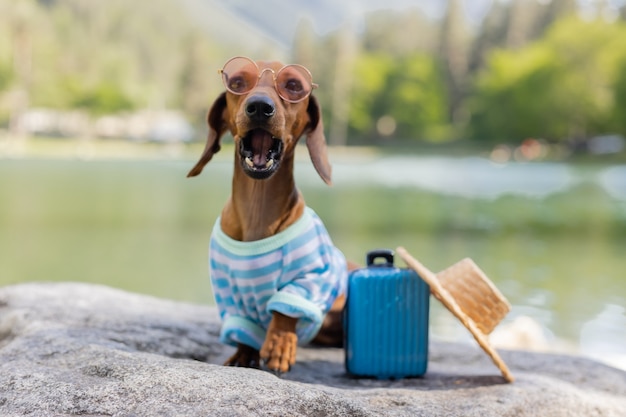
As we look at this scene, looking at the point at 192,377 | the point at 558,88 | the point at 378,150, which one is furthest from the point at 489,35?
the point at 192,377

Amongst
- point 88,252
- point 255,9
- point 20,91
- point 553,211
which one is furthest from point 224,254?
point 255,9

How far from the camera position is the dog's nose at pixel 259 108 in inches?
115

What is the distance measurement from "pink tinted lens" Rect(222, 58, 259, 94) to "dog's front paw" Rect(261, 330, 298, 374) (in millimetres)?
934

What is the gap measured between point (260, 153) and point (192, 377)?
86 cm

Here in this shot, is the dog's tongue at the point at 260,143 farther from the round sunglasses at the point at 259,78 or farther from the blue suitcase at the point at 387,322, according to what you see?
the blue suitcase at the point at 387,322

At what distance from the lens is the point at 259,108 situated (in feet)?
9.57

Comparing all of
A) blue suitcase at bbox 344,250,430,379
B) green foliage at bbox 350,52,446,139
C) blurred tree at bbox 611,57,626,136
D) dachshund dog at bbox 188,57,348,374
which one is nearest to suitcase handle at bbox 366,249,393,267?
blue suitcase at bbox 344,250,430,379

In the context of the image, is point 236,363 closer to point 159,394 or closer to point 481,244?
point 159,394

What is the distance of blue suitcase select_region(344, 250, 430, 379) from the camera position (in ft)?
11.2

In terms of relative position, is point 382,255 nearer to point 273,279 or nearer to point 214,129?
point 273,279

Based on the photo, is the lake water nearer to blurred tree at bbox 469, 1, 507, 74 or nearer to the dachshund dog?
the dachshund dog

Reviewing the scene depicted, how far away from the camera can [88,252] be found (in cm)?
1198

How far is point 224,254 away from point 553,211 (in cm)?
1694

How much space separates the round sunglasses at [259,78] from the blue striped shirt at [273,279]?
1.68ft
